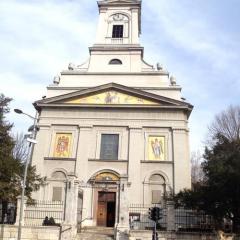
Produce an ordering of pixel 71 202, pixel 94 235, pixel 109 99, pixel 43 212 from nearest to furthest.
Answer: pixel 71 202 → pixel 94 235 → pixel 43 212 → pixel 109 99

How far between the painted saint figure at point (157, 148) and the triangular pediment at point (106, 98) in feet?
10.9

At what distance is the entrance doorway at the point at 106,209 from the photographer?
31000 mm

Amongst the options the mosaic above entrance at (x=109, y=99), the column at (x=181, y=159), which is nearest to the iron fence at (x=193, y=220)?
the column at (x=181, y=159)

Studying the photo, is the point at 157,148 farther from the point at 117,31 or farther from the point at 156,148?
the point at 117,31

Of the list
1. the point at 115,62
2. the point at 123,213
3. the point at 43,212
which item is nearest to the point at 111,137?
the point at 43,212

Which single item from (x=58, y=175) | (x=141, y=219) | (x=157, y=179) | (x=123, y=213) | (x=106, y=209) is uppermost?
(x=58, y=175)

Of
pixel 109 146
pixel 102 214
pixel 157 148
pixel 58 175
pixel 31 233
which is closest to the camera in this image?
pixel 31 233

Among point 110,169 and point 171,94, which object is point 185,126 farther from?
point 110,169

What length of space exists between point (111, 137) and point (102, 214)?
6.50 m

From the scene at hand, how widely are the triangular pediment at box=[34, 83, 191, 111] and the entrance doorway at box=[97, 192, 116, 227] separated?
7756 millimetres

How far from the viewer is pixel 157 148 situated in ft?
109

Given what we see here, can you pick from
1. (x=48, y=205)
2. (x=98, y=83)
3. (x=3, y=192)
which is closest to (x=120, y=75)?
(x=98, y=83)

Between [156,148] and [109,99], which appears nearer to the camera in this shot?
[156,148]

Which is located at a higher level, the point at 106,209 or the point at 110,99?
the point at 110,99
